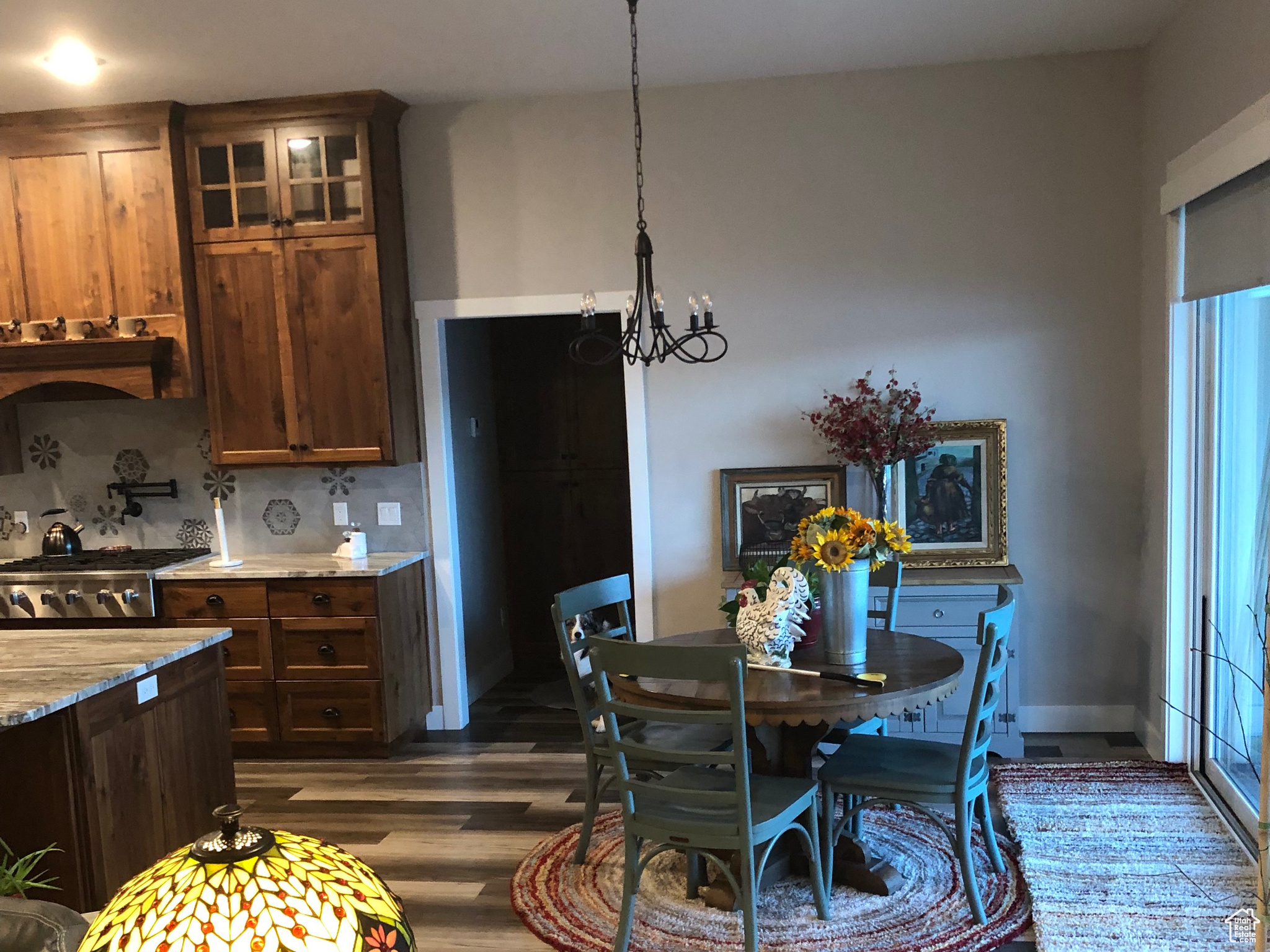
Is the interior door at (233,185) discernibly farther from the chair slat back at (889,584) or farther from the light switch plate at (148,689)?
the chair slat back at (889,584)

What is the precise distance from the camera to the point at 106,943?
92 centimetres

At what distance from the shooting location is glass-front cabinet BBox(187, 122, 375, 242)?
468 centimetres

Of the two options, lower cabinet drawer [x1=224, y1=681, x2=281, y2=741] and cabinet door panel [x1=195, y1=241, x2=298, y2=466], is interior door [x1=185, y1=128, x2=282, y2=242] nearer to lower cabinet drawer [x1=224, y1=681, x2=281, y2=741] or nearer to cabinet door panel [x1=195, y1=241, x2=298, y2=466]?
cabinet door panel [x1=195, y1=241, x2=298, y2=466]

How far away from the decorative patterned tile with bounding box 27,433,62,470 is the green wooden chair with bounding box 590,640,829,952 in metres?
3.76

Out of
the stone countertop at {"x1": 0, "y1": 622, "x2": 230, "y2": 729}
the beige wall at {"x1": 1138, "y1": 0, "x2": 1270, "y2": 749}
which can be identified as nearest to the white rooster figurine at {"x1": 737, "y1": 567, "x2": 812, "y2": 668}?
the stone countertop at {"x1": 0, "y1": 622, "x2": 230, "y2": 729}

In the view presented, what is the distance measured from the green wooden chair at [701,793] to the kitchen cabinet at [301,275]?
7.86ft

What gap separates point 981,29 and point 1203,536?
6.84 ft

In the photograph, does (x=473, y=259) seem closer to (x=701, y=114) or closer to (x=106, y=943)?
(x=701, y=114)

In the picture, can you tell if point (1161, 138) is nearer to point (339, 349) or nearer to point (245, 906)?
point (339, 349)

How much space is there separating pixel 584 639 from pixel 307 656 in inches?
68.3

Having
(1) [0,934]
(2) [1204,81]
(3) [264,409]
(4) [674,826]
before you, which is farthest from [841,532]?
(3) [264,409]

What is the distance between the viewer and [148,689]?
3129 mm

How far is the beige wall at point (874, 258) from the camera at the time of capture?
14.7 feet

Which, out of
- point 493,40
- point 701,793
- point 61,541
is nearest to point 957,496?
point 701,793
